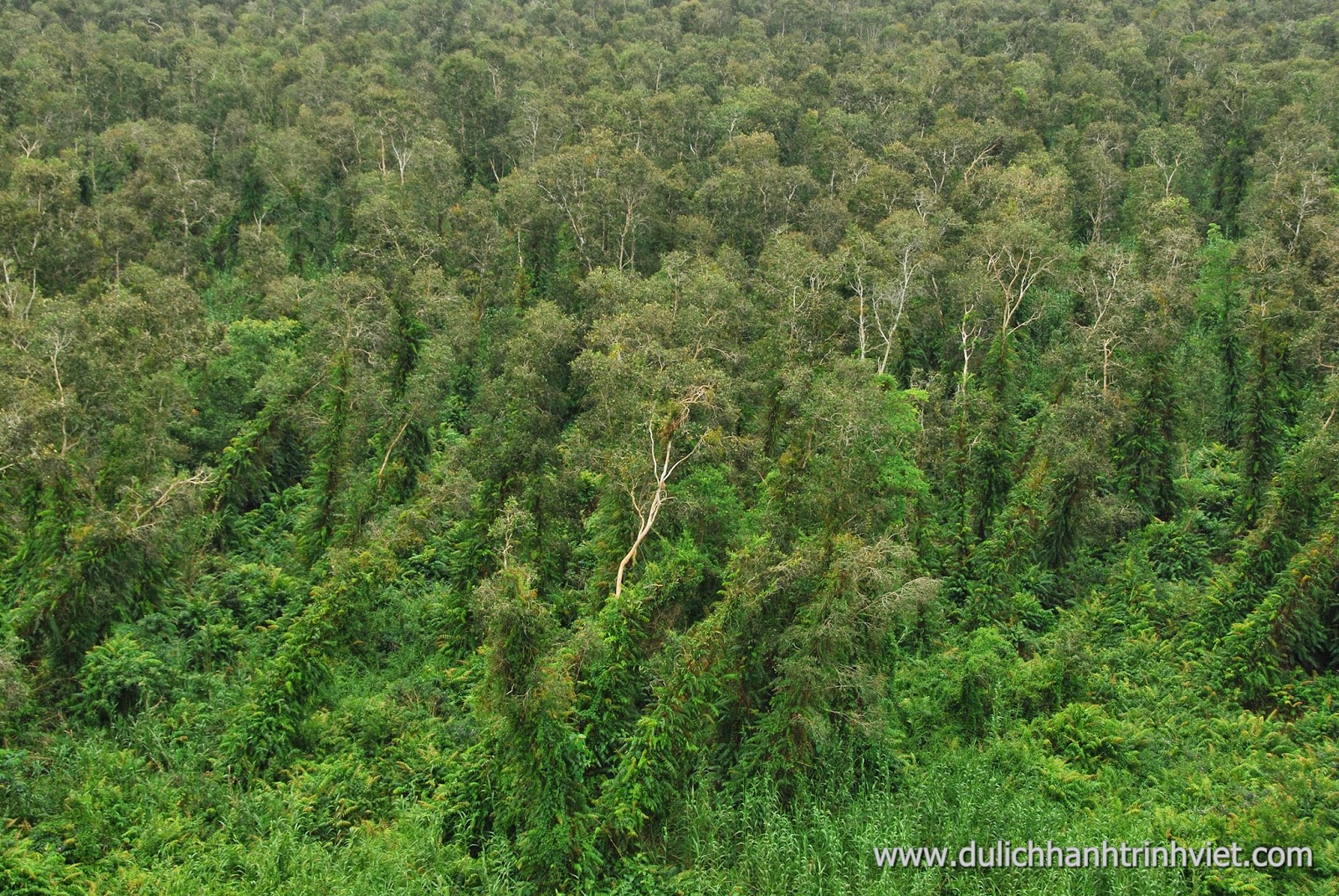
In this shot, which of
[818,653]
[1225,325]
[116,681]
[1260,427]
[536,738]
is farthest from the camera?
[1225,325]

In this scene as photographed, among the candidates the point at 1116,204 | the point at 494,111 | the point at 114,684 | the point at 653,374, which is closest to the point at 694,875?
the point at 653,374

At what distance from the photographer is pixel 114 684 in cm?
1983

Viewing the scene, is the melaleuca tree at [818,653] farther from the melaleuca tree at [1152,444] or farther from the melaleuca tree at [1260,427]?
the melaleuca tree at [1260,427]

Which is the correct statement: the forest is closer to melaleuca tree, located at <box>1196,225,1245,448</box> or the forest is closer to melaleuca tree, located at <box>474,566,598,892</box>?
melaleuca tree, located at <box>474,566,598,892</box>

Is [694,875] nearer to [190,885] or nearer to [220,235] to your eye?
[190,885]

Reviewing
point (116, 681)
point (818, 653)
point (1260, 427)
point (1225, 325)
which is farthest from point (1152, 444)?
point (116, 681)

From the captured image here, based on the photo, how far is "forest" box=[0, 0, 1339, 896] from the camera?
629 inches

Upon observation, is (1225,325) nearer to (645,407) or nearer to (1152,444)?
(1152,444)

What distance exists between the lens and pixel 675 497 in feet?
66.0

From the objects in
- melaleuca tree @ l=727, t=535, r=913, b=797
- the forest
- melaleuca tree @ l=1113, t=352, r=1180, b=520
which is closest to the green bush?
the forest

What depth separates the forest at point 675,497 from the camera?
52.4 feet

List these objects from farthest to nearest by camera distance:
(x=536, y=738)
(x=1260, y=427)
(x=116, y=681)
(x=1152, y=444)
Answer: (x=1152, y=444) → (x=1260, y=427) → (x=116, y=681) → (x=536, y=738)

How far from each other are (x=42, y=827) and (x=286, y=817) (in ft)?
14.4

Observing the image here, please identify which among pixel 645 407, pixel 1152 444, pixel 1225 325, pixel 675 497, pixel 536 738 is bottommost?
pixel 536 738
